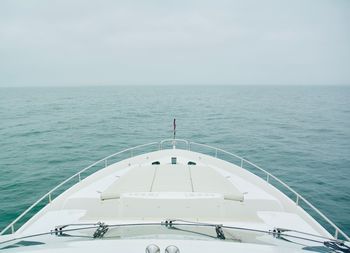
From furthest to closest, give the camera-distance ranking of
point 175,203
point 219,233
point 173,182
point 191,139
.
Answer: point 191,139 → point 173,182 → point 175,203 → point 219,233

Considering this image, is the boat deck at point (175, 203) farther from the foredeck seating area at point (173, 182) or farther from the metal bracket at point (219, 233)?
the metal bracket at point (219, 233)

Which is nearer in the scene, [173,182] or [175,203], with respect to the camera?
[175,203]

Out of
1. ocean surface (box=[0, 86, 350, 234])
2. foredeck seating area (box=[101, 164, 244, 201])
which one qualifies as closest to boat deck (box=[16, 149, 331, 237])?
foredeck seating area (box=[101, 164, 244, 201])

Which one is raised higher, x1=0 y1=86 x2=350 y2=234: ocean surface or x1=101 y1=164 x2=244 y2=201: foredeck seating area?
x1=101 y1=164 x2=244 y2=201: foredeck seating area

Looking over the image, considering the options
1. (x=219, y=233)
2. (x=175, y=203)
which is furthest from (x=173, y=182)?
(x=219, y=233)

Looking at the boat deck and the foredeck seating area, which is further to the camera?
the foredeck seating area

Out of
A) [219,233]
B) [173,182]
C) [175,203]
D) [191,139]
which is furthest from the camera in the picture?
[191,139]

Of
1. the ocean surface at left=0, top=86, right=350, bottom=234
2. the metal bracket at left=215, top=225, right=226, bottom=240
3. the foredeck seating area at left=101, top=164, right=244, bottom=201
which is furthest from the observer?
the ocean surface at left=0, top=86, right=350, bottom=234

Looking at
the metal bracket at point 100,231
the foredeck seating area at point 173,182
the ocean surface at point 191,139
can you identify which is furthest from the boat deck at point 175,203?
the ocean surface at point 191,139

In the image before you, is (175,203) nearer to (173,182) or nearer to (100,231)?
(173,182)

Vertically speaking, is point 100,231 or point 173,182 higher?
point 100,231

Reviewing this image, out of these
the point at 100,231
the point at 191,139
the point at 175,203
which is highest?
the point at 100,231

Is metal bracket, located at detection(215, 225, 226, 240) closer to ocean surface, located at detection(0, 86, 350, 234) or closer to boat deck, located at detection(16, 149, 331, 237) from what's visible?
boat deck, located at detection(16, 149, 331, 237)

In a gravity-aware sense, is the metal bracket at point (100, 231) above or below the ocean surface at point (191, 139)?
above
